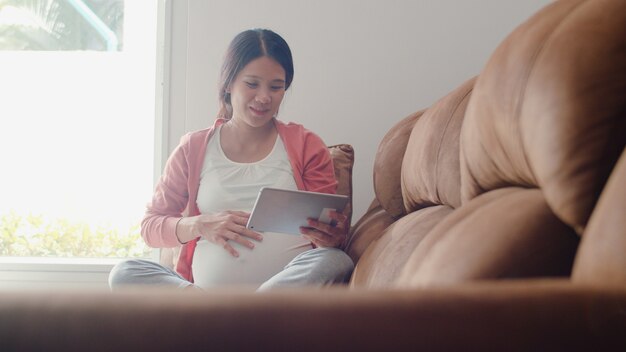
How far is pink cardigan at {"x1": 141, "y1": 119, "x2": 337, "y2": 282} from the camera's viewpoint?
6.85ft

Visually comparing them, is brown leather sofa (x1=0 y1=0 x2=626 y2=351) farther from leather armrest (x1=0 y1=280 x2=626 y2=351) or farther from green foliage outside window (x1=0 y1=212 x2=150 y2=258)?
green foliage outside window (x1=0 y1=212 x2=150 y2=258)

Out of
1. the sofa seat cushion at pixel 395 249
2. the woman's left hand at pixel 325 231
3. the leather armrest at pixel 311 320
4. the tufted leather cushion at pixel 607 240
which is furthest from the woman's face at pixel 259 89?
the leather armrest at pixel 311 320

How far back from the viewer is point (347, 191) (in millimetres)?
2307

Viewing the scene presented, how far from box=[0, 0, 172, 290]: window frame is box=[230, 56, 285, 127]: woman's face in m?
0.86

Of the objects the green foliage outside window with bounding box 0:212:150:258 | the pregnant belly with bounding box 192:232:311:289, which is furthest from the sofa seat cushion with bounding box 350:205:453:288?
the green foliage outside window with bounding box 0:212:150:258

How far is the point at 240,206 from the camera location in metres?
2.04

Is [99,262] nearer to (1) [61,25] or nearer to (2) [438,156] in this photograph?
(1) [61,25]

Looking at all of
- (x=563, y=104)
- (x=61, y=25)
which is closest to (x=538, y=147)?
(x=563, y=104)

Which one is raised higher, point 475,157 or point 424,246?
point 475,157

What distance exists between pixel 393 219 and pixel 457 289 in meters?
1.50

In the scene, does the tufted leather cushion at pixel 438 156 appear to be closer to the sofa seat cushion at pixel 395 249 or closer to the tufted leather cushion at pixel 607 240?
the sofa seat cushion at pixel 395 249

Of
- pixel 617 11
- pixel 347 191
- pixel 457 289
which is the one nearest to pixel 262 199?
pixel 347 191

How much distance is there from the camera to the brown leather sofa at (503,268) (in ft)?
1.55

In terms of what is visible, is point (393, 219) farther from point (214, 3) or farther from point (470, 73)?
point (214, 3)
